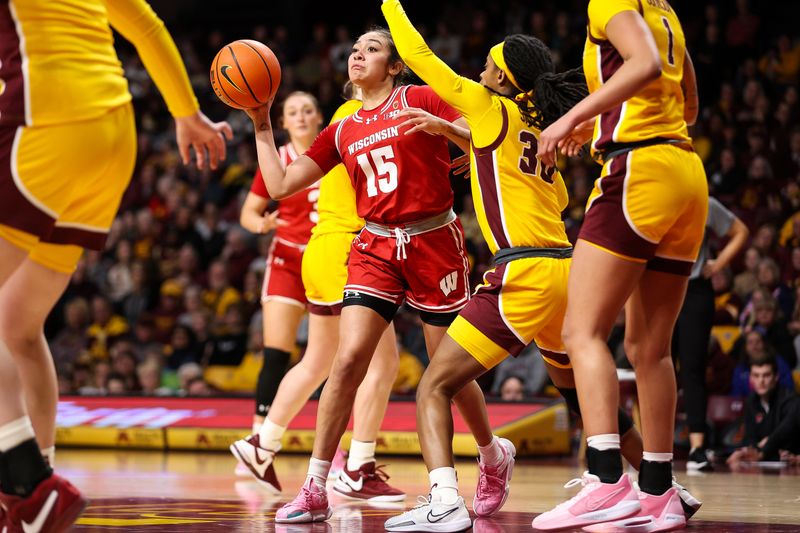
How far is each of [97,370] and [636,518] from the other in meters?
9.12

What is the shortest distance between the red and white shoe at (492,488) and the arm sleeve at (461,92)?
1476 mm

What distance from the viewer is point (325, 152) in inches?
205

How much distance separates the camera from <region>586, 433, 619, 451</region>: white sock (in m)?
4.00

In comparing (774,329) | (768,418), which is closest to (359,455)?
(768,418)

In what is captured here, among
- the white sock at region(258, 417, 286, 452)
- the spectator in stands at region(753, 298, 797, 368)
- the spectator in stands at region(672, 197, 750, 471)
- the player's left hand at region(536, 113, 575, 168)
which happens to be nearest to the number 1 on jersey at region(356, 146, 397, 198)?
the player's left hand at region(536, 113, 575, 168)

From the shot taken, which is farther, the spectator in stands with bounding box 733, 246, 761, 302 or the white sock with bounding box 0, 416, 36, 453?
the spectator in stands with bounding box 733, 246, 761, 302

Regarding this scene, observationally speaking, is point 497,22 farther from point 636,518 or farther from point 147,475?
point 636,518

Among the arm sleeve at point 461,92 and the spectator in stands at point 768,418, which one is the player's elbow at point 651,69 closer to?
the arm sleeve at point 461,92

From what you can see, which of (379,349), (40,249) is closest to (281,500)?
(379,349)

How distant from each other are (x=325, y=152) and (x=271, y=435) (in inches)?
74.4

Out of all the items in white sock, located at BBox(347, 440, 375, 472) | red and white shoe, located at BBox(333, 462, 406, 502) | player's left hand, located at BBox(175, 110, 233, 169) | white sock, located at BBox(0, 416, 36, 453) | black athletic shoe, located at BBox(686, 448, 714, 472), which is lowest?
black athletic shoe, located at BBox(686, 448, 714, 472)

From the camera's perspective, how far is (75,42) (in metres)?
3.19

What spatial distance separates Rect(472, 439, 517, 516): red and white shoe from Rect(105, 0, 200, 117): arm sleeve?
90.1 inches

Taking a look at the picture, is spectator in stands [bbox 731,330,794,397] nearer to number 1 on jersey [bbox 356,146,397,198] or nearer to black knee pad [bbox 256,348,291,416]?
black knee pad [bbox 256,348,291,416]
